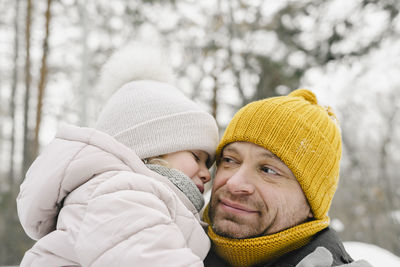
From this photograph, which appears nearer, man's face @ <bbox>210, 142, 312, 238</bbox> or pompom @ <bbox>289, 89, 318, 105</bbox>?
man's face @ <bbox>210, 142, 312, 238</bbox>

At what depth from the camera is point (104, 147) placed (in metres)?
1.38

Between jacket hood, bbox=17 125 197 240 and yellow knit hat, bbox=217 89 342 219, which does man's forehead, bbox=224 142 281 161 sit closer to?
yellow knit hat, bbox=217 89 342 219

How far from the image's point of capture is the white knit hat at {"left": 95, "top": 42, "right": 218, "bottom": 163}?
1706 millimetres

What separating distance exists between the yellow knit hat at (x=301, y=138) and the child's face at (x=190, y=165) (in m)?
0.23

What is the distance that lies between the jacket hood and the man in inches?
17.8

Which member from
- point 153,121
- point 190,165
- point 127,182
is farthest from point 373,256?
point 127,182

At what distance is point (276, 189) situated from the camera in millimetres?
1690

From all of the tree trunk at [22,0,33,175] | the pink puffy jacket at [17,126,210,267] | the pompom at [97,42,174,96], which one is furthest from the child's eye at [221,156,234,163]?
the tree trunk at [22,0,33,175]

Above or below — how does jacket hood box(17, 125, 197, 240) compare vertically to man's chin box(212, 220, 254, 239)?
above

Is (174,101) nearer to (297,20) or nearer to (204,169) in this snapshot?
(204,169)

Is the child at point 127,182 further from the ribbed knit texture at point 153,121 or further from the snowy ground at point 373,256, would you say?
the snowy ground at point 373,256

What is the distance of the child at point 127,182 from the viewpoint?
42.8 inches

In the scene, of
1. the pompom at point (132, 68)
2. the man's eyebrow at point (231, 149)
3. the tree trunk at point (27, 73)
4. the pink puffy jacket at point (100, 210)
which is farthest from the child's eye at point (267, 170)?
the tree trunk at point (27, 73)

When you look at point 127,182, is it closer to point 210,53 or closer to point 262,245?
point 262,245
